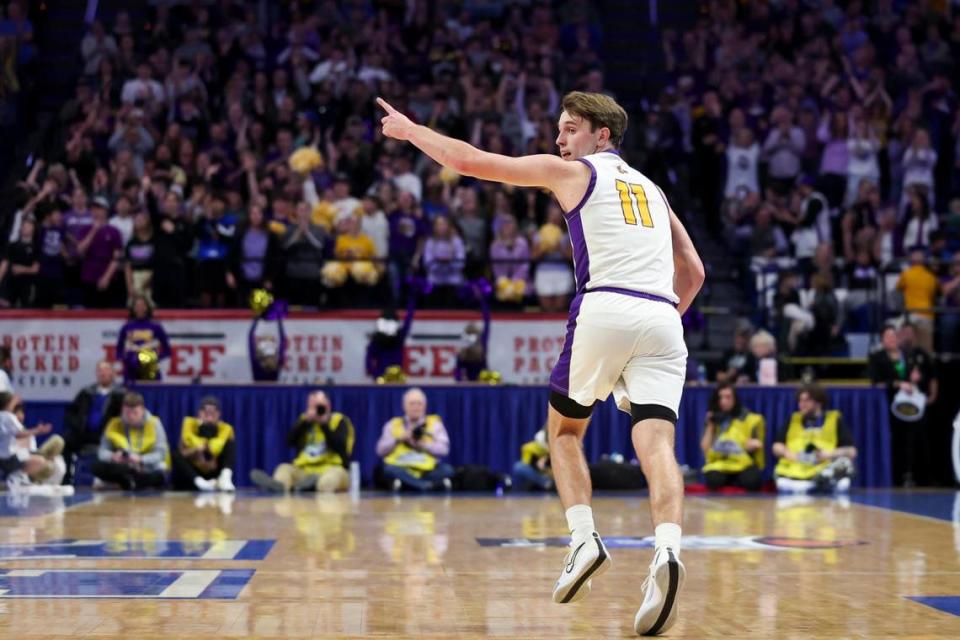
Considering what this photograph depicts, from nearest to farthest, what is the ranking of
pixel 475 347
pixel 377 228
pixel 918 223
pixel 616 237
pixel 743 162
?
pixel 616 237 → pixel 475 347 → pixel 377 228 → pixel 918 223 → pixel 743 162

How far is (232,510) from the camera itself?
1218cm

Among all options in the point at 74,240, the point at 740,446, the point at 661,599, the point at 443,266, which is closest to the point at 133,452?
the point at 74,240

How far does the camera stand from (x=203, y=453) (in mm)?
15773

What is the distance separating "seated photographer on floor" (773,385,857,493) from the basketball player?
1019 cm

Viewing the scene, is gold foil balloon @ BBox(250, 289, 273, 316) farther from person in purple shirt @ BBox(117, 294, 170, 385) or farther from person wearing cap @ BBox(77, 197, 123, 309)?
person wearing cap @ BBox(77, 197, 123, 309)

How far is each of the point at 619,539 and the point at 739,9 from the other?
618 inches

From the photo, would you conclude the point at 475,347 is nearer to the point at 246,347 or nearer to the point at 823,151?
the point at 246,347

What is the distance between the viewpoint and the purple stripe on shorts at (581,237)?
5.86 metres

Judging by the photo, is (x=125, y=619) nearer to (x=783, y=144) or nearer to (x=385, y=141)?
(x=385, y=141)

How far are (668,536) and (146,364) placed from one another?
39.0 feet

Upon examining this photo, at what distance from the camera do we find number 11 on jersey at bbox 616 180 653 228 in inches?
232

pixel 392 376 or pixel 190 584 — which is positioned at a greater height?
pixel 392 376

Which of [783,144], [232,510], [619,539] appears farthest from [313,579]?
[783,144]

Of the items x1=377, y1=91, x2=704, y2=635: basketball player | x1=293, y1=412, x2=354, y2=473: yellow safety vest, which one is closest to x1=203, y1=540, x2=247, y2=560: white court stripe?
x1=377, y1=91, x2=704, y2=635: basketball player
